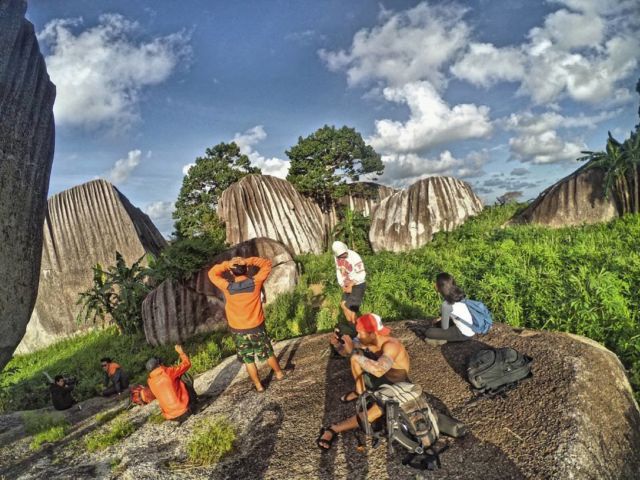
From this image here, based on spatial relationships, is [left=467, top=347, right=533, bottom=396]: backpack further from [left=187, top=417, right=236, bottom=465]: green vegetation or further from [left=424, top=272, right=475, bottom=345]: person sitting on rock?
[left=187, top=417, right=236, bottom=465]: green vegetation

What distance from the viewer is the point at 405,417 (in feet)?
9.72

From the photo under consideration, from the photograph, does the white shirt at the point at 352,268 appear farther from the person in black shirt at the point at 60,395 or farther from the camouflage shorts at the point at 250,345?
the person in black shirt at the point at 60,395

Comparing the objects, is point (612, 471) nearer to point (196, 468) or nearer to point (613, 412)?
point (613, 412)

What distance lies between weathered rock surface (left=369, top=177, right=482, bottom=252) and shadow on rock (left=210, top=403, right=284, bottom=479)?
12110 millimetres

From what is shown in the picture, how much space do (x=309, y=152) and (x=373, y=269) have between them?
30.4 feet

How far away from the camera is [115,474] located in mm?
4098

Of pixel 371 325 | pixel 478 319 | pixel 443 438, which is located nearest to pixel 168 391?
pixel 371 325

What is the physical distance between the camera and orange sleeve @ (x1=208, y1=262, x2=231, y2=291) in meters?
4.91

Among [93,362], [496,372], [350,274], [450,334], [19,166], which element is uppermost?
[19,166]

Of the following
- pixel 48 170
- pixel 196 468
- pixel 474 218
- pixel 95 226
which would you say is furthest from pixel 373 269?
pixel 95 226

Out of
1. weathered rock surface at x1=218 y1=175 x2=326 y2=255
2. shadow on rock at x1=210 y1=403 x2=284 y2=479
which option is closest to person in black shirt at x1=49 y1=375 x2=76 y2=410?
shadow on rock at x1=210 y1=403 x2=284 y2=479

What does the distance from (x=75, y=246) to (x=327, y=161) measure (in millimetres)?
12563

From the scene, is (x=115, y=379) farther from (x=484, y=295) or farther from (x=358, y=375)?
(x=484, y=295)

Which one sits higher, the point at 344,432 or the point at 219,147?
the point at 219,147
